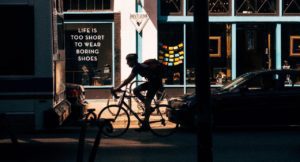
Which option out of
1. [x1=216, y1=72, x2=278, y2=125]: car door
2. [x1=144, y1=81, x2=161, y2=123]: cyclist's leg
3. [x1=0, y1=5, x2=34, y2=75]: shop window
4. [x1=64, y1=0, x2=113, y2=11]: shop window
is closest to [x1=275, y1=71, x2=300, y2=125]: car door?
[x1=216, y1=72, x2=278, y2=125]: car door

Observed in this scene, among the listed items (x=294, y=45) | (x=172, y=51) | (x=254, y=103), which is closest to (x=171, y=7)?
(x=172, y=51)

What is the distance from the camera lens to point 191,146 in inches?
445

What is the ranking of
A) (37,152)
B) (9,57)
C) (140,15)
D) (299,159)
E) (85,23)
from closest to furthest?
1. (9,57)
2. (299,159)
3. (37,152)
4. (140,15)
5. (85,23)

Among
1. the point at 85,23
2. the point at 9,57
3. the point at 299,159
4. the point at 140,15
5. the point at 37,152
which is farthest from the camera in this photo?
the point at 85,23

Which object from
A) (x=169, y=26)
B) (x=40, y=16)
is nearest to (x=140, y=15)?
(x=169, y=26)

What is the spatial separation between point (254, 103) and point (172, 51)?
7.85m

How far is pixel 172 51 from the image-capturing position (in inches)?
843

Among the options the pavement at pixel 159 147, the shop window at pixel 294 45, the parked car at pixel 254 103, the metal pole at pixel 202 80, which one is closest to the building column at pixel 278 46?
the shop window at pixel 294 45

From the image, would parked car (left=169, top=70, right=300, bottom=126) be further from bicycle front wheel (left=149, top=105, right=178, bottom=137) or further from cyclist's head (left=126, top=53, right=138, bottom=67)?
cyclist's head (left=126, top=53, right=138, bottom=67)

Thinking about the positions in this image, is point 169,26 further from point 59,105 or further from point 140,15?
point 59,105

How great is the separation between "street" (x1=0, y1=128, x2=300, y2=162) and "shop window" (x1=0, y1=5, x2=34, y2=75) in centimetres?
132

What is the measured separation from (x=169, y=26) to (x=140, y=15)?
423 centimetres

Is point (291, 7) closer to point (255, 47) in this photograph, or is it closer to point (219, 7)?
point (255, 47)

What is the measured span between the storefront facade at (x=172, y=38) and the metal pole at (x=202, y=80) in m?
16.1
